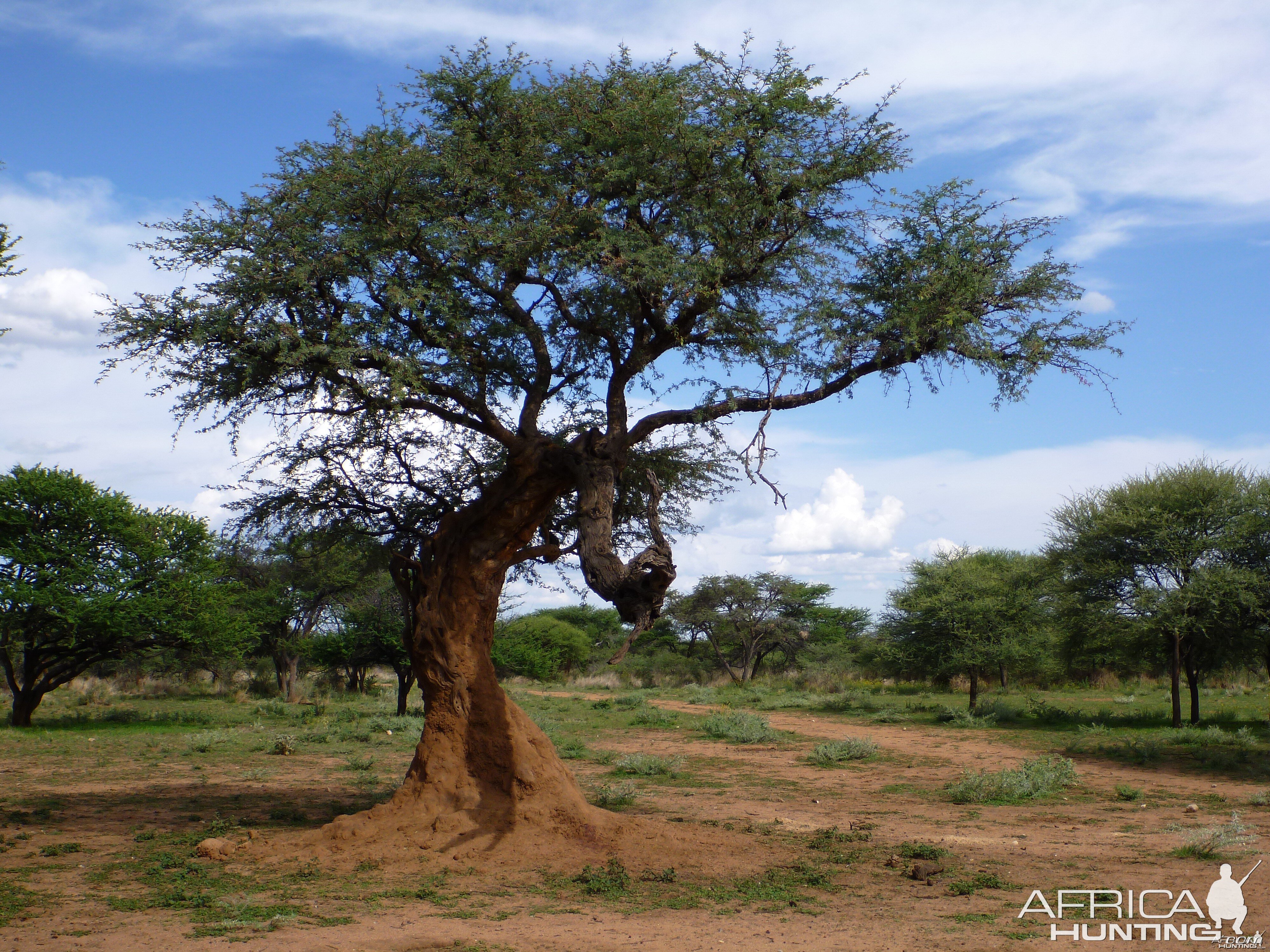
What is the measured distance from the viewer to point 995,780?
13.8 metres

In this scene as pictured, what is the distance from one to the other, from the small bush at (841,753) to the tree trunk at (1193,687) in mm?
8853

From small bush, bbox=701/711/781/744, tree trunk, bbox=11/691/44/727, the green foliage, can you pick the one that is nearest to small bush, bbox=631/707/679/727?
small bush, bbox=701/711/781/744

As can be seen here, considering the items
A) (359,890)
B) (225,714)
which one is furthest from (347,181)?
(225,714)

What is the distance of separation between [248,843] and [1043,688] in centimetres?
3695

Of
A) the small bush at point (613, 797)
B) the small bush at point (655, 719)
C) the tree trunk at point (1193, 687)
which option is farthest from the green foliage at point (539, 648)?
the tree trunk at point (1193, 687)

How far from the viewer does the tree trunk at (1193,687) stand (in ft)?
71.6

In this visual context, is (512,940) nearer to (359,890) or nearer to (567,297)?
(359,890)

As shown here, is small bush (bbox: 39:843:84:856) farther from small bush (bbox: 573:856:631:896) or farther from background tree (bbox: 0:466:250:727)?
background tree (bbox: 0:466:250:727)

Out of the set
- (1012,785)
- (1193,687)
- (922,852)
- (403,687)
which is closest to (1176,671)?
(1193,687)

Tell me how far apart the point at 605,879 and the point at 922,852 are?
11.2ft

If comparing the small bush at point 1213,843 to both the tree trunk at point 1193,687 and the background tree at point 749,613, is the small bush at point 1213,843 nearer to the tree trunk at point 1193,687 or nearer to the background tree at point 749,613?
the tree trunk at point 1193,687

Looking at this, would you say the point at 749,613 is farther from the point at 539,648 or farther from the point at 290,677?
the point at 290,677

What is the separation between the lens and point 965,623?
28594 mm

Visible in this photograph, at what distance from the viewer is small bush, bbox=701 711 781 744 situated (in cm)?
2130
